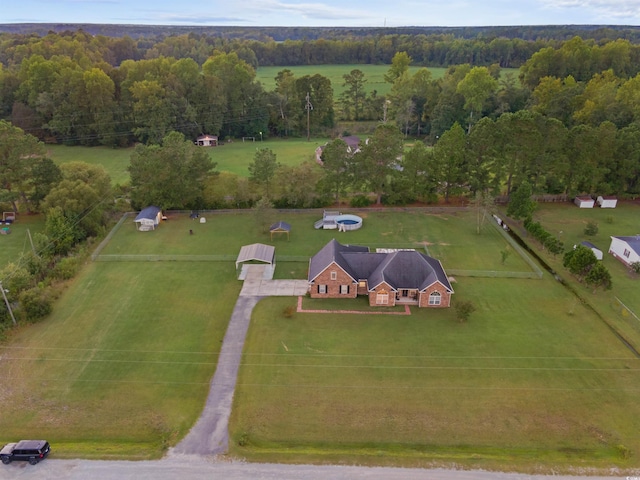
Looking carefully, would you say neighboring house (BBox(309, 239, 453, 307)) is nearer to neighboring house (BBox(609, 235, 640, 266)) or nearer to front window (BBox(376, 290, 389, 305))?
front window (BBox(376, 290, 389, 305))

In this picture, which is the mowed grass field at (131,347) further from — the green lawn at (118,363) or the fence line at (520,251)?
the fence line at (520,251)

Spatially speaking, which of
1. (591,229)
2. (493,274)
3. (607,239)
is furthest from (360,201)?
(607,239)

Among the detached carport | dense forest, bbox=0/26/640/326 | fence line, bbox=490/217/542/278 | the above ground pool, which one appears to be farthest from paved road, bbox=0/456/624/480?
the above ground pool

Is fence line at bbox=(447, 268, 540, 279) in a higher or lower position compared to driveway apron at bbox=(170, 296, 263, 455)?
lower

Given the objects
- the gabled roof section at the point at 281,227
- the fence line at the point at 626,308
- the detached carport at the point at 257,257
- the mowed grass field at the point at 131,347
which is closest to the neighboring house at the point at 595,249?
the fence line at the point at 626,308

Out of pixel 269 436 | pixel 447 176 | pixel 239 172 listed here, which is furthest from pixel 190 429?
pixel 239 172

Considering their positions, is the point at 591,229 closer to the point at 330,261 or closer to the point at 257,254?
the point at 330,261
